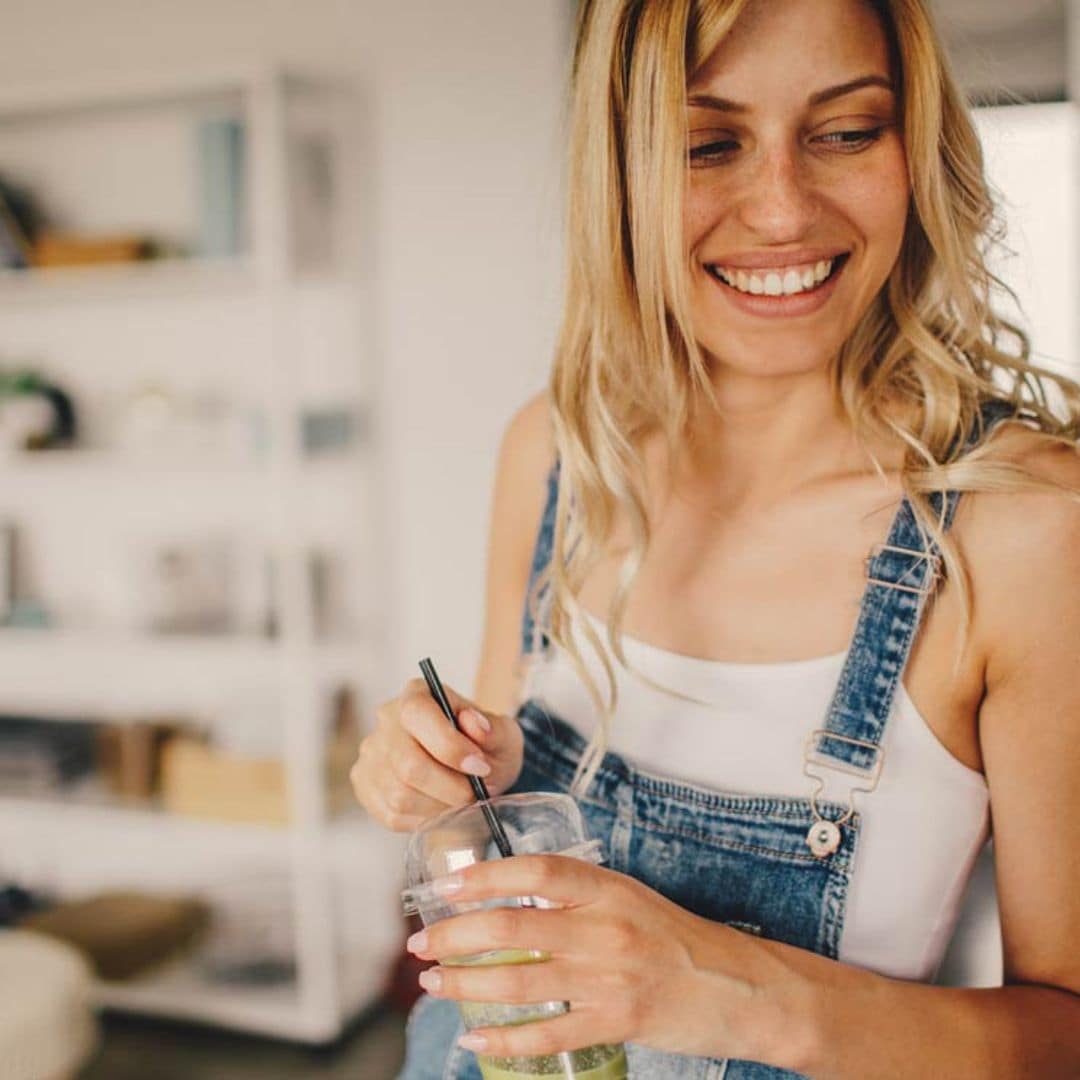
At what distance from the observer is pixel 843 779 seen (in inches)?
38.9

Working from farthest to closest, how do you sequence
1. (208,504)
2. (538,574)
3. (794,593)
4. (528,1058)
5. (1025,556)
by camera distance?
(208,504)
(538,574)
(794,593)
(1025,556)
(528,1058)

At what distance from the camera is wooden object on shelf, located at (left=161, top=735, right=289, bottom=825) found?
3.05 metres

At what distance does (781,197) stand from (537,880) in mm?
572

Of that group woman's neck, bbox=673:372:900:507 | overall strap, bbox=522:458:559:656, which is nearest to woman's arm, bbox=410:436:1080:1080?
woman's neck, bbox=673:372:900:507

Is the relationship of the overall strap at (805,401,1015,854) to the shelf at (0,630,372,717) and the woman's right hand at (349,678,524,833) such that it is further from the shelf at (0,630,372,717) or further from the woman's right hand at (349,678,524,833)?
the shelf at (0,630,372,717)

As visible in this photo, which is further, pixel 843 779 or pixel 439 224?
pixel 439 224

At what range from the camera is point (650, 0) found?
1.01 m

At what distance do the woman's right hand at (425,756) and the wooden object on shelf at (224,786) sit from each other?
2098 mm

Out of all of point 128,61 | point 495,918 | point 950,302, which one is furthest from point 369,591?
point 495,918

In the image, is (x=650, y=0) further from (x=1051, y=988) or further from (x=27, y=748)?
(x=27, y=748)

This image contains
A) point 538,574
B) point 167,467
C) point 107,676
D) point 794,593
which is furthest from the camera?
point 107,676

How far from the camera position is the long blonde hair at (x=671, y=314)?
3.30 ft

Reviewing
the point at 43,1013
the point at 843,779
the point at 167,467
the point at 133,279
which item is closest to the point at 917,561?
the point at 843,779

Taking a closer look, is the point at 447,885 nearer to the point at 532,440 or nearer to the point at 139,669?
the point at 532,440
